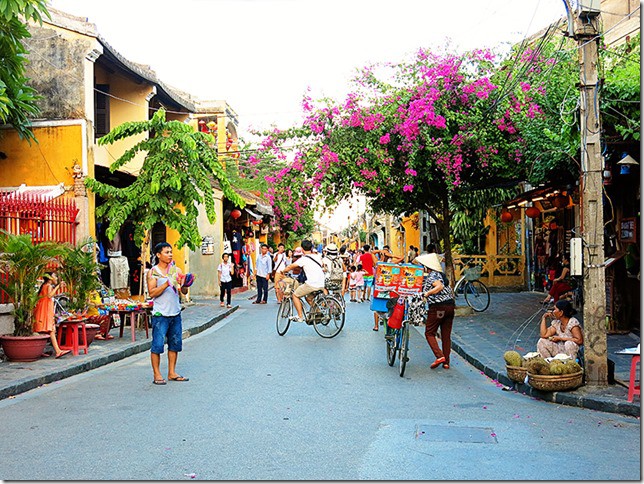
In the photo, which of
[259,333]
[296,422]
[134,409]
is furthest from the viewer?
[259,333]

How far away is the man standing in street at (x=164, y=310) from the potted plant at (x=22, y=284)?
2858 mm

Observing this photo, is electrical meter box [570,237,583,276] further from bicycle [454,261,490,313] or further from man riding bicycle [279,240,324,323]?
bicycle [454,261,490,313]

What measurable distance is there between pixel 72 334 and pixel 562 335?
7.95m

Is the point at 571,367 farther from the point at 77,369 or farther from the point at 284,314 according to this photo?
the point at 284,314

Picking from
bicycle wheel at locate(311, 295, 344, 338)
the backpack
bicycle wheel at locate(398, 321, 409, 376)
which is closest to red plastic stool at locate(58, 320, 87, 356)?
bicycle wheel at locate(311, 295, 344, 338)

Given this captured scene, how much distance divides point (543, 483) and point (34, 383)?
278 inches

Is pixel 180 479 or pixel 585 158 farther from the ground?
pixel 585 158

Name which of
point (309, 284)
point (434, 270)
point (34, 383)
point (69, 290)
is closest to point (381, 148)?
point (309, 284)

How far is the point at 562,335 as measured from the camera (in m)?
9.48

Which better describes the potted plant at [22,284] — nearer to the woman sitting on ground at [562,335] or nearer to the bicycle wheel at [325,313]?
the bicycle wheel at [325,313]

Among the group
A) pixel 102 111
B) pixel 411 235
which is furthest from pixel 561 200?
pixel 411 235

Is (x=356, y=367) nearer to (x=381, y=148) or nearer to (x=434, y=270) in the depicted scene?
(x=434, y=270)

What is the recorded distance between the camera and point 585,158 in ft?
29.2

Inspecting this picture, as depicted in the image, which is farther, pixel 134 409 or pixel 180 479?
pixel 134 409
